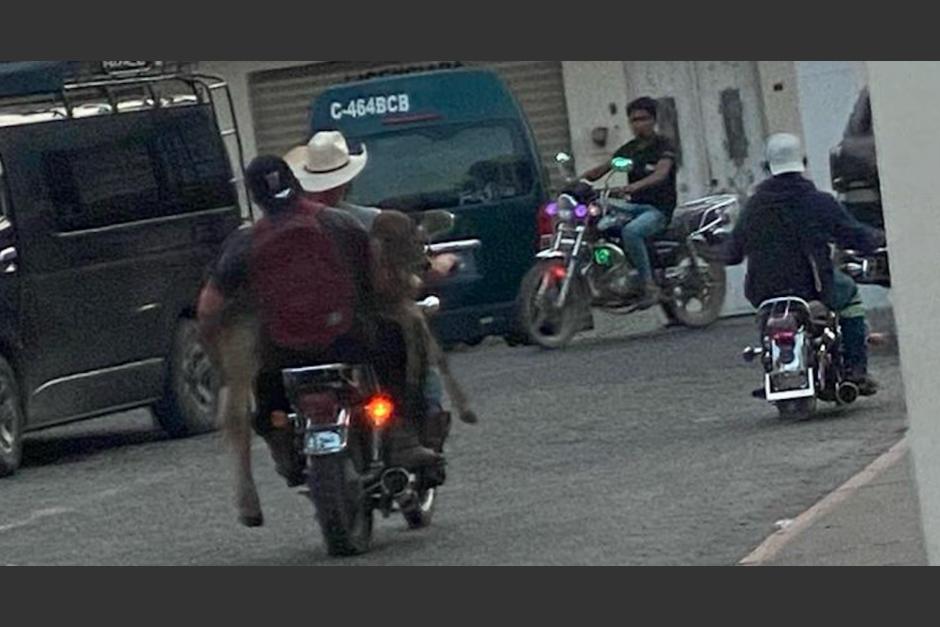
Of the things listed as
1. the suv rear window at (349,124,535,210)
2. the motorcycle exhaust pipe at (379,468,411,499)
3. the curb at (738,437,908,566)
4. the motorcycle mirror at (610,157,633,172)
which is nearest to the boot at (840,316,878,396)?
the curb at (738,437,908,566)

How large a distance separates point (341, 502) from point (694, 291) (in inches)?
53.4

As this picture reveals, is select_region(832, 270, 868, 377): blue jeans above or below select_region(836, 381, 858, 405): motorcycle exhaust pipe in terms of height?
above

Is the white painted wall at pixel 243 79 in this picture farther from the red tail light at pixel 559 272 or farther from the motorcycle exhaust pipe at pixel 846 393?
the motorcycle exhaust pipe at pixel 846 393

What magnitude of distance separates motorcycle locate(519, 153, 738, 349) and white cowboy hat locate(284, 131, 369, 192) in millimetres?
670

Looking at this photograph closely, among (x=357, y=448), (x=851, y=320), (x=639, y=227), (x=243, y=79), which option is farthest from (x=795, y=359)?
(x=243, y=79)

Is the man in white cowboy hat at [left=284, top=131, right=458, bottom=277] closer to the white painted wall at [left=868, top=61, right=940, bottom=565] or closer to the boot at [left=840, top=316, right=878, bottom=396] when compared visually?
the boot at [left=840, top=316, right=878, bottom=396]

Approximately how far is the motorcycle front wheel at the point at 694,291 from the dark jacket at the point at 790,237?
0.27ft

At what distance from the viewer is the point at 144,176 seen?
33.6 ft

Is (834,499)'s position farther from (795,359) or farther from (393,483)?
(393,483)

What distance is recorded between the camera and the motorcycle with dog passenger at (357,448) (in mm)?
9547

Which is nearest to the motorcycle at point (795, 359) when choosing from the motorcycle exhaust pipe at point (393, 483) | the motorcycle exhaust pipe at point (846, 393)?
the motorcycle exhaust pipe at point (846, 393)

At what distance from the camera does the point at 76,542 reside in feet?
32.8

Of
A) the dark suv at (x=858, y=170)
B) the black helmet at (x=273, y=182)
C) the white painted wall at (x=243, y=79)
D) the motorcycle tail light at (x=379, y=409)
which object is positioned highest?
the white painted wall at (x=243, y=79)

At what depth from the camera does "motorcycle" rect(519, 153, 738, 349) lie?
955cm
